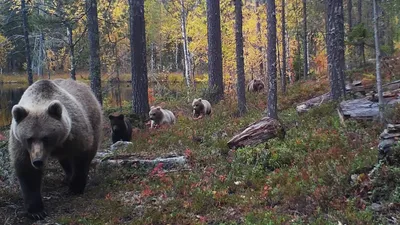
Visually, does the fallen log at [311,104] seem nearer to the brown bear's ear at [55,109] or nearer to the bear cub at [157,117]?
the bear cub at [157,117]

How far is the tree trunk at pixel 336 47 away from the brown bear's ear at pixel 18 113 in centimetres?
1031

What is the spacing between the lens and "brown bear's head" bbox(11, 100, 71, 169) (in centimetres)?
624

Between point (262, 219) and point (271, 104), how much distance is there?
7.85 metres

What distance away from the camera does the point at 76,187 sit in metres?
7.85

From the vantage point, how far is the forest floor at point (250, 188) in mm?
6043

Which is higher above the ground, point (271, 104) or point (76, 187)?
point (271, 104)

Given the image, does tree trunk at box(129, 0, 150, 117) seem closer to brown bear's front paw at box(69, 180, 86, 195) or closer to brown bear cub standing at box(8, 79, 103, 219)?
brown bear cub standing at box(8, 79, 103, 219)

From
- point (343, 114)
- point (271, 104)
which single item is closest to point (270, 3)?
point (271, 104)

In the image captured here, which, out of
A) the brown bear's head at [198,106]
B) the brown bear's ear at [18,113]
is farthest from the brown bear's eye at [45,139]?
the brown bear's head at [198,106]

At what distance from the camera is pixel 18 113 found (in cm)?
639

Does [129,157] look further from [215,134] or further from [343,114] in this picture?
[343,114]

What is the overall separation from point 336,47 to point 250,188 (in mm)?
8223

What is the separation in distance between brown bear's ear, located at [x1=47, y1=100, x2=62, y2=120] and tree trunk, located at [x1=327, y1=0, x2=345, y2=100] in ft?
32.6

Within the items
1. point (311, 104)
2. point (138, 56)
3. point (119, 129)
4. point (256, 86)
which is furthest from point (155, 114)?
point (256, 86)
